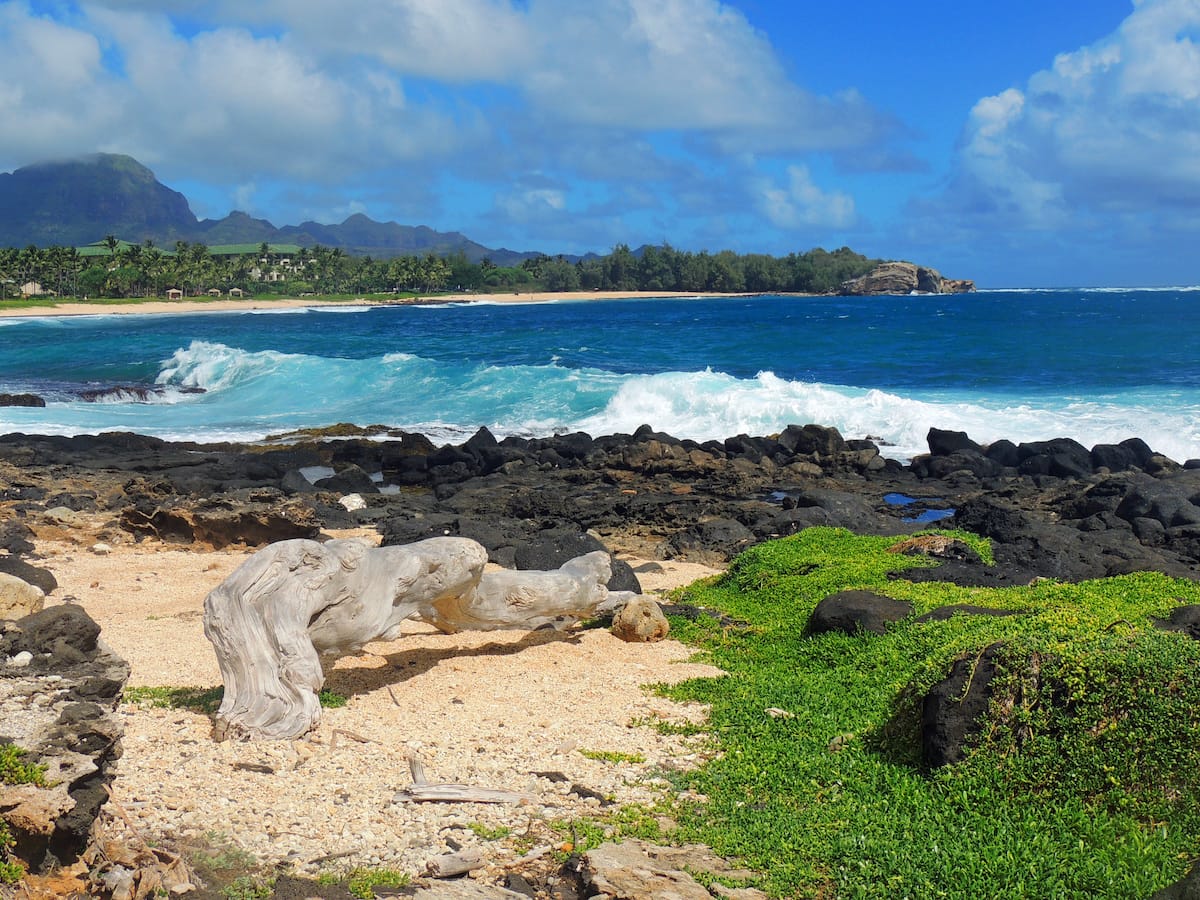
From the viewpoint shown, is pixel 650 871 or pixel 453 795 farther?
pixel 453 795

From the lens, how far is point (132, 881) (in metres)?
4.68

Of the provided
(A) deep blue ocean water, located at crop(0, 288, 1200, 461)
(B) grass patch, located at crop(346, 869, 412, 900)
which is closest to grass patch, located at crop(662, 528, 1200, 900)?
(B) grass patch, located at crop(346, 869, 412, 900)

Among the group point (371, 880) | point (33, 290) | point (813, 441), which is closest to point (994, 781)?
point (371, 880)

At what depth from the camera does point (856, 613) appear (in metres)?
9.55

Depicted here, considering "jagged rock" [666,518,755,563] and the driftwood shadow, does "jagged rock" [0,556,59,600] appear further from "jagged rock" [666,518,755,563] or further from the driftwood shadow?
"jagged rock" [666,518,755,563]

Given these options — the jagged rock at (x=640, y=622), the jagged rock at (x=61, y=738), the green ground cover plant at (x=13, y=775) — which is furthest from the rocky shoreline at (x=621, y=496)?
the green ground cover plant at (x=13, y=775)

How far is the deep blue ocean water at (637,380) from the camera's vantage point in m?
28.6

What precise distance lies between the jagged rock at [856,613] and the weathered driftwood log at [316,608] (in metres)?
2.57

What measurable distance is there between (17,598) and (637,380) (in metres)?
23.8

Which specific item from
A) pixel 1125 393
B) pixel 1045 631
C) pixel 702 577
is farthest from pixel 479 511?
pixel 1125 393

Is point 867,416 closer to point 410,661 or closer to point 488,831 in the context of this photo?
point 410,661

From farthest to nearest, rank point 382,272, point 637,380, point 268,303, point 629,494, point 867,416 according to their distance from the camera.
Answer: point 382,272 < point 268,303 < point 637,380 < point 867,416 < point 629,494

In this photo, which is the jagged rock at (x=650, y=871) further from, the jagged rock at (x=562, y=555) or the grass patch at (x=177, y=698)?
the jagged rock at (x=562, y=555)

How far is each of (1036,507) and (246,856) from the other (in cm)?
1541
